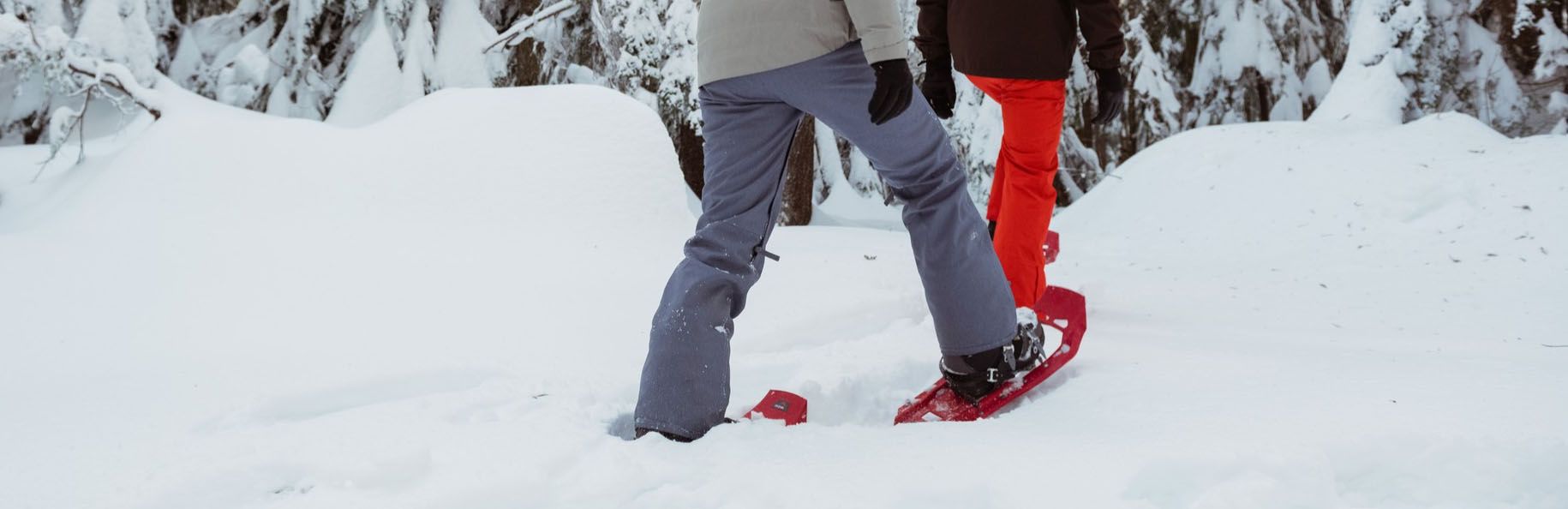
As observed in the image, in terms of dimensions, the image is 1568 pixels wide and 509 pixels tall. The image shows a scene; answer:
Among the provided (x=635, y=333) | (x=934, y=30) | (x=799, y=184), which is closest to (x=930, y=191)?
(x=934, y=30)

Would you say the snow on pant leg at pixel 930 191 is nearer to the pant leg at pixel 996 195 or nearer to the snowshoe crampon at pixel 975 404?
the snowshoe crampon at pixel 975 404

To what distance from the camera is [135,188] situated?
3.68m

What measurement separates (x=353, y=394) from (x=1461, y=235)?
15.1 ft

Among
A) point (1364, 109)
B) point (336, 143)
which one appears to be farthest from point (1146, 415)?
point (1364, 109)

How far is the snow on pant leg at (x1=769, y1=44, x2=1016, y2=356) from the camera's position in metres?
1.75

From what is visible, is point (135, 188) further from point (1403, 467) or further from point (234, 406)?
point (1403, 467)

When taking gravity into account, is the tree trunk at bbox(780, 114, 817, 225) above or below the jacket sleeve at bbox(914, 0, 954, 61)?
below

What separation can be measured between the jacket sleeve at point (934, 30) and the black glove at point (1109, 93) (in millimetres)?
417

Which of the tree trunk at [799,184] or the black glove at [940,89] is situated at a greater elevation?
the black glove at [940,89]

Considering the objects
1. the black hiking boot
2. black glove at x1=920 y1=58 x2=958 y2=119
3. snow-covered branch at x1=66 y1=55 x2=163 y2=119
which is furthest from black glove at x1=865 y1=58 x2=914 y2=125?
snow-covered branch at x1=66 y1=55 x2=163 y2=119

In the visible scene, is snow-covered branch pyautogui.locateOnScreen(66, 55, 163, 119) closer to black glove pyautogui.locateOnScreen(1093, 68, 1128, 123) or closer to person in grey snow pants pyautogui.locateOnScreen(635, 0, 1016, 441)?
person in grey snow pants pyautogui.locateOnScreen(635, 0, 1016, 441)

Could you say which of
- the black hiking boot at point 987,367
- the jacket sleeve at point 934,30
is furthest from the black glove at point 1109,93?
the black hiking boot at point 987,367

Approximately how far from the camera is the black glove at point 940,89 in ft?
8.17

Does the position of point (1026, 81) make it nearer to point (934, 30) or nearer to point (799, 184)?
point (934, 30)
